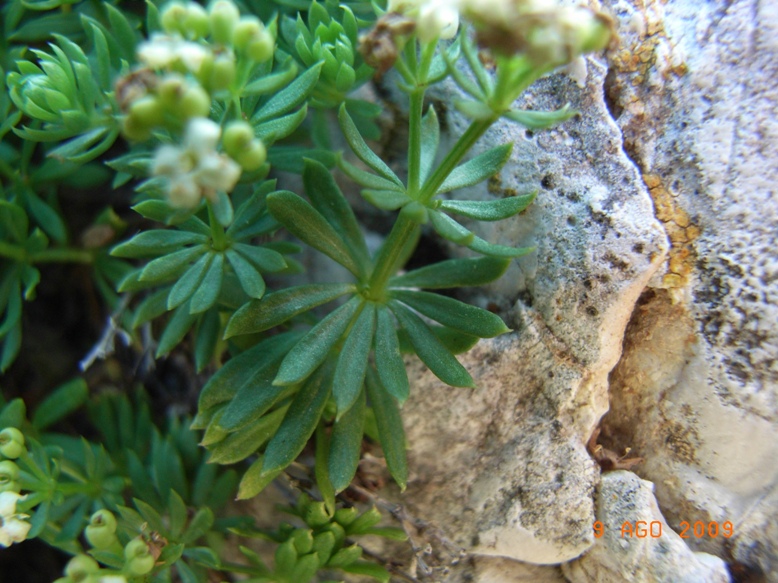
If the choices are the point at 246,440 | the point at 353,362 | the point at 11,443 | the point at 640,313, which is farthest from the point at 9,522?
the point at 640,313

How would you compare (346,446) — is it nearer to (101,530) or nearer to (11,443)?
(101,530)

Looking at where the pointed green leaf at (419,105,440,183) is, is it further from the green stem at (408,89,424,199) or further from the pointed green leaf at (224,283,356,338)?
the pointed green leaf at (224,283,356,338)

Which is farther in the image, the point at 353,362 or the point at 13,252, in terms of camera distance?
the point at 13,252

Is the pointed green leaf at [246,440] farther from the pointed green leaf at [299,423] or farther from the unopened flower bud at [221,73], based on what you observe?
the unopened flower bud at [221,73]

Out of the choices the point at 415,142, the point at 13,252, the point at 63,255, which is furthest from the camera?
the point at 63,255

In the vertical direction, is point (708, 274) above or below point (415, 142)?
above

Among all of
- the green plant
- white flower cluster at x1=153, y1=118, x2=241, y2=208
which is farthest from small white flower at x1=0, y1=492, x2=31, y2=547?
white flower cluster at x1=153, y1=118, x2=241, y2=208
